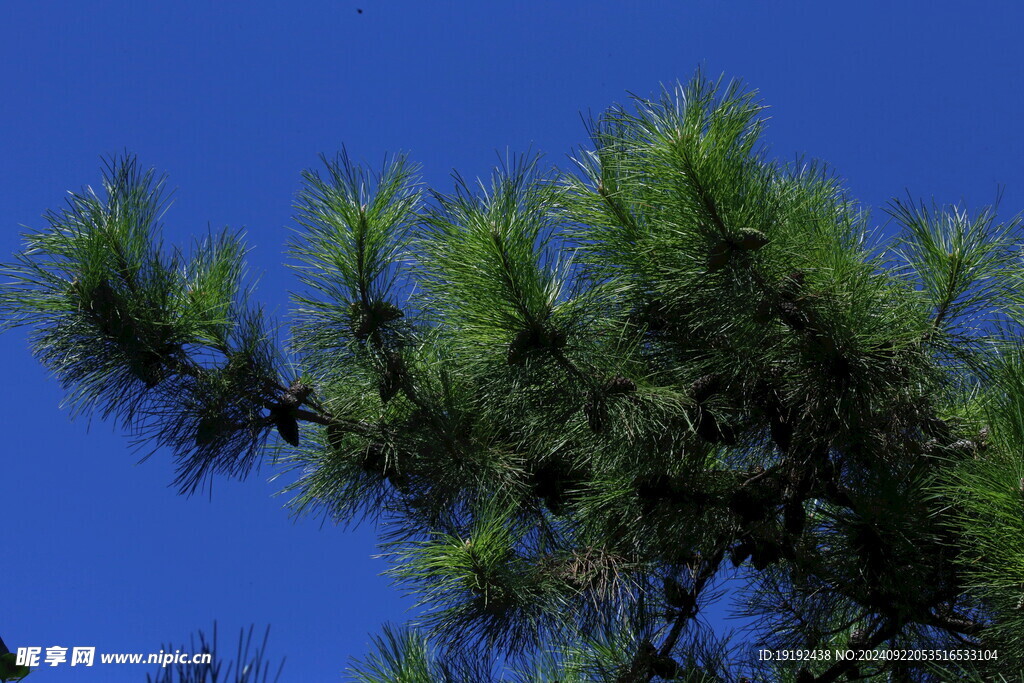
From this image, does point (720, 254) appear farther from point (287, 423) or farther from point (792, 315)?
point (287, 423)

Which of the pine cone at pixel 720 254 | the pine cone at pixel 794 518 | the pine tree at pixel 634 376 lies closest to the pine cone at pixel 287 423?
the pine tree at pixel 634 376

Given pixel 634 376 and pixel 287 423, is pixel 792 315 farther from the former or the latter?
pixel 287 423

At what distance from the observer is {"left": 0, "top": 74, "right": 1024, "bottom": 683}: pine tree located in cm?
177

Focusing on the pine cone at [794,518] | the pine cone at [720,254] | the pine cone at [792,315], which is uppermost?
the pine cone at [720,254]

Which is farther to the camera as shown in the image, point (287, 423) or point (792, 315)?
point (287, 423)

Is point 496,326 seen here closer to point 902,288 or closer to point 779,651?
point 902,288

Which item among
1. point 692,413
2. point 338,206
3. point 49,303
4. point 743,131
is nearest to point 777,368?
point 692,413

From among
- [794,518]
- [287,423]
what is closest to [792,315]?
[794,518]

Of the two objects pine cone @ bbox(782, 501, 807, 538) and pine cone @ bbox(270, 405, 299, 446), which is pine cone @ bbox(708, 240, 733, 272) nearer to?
pine cone @ bbox(782, 501, 807, 538)

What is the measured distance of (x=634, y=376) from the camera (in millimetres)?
1937

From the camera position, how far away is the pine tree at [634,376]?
177 cm

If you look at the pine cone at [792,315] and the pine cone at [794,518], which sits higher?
the pine cone at [792,315]

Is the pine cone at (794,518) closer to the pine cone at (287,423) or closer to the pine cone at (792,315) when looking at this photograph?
the pine cone at (792,315)

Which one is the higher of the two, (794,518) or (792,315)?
(792,315)
